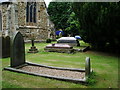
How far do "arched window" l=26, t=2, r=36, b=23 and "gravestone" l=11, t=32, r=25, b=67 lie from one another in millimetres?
16510

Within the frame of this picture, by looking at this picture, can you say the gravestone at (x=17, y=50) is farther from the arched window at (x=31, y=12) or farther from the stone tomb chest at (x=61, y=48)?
the arched window at (x=31, y=12)

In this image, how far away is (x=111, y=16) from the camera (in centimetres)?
1013

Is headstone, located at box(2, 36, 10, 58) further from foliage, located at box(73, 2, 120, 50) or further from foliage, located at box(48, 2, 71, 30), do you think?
foliage, located at box(48, 2, 71, 30)

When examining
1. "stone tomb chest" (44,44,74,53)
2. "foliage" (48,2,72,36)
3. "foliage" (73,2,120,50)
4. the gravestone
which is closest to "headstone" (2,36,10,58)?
the gravestone

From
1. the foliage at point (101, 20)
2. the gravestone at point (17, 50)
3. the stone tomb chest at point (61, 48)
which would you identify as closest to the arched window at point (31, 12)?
the stone tomb chest at point (61, 48)

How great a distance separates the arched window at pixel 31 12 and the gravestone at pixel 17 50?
16510 mm

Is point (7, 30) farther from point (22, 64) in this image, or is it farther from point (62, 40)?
point (22, 64)

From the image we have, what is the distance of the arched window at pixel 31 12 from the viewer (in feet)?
74.3

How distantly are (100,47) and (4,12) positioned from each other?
15245mm

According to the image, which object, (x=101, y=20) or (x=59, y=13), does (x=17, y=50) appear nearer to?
(x=101, y=20)

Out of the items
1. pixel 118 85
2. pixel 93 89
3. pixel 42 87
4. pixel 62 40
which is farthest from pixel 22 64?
pixel 62 40

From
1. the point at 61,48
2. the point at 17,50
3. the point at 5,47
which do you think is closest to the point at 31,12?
the point at 61,48

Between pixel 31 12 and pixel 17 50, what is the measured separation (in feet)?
57.4

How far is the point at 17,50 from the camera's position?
6.71 metres
